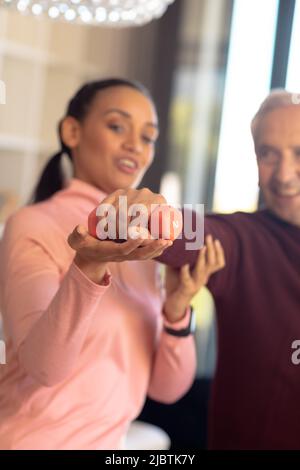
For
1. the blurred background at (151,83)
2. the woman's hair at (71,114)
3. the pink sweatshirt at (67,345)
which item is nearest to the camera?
the pink sweatshirt at (67,345)

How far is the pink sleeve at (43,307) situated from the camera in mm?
476

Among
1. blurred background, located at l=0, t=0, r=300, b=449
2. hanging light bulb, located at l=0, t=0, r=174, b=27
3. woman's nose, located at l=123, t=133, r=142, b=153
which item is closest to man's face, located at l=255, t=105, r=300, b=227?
woman's nose, located at l=123, t=133, r=142, b=153

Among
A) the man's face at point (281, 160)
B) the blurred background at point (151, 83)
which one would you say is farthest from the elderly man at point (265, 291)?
the blurred background at point (151, 83)

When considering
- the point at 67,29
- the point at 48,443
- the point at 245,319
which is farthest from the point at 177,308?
the point at 67,29

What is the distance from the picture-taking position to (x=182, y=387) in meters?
0.72

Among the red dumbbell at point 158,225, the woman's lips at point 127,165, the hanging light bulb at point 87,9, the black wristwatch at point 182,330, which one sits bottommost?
the black wristwatch at point 182,330

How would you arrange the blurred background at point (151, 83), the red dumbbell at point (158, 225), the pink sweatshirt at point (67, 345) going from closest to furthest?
the red dumbbell at point (158, 225) → the pink sweatshirt at point (67, 345) → the blurred background at point (151, 83)

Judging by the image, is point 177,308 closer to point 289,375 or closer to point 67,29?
point 289,375

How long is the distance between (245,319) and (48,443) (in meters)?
0.21

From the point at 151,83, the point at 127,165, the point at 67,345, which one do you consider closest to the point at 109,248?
the point at 67,345

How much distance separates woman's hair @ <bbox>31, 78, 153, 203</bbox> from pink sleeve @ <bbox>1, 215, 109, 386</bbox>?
0.14 meters

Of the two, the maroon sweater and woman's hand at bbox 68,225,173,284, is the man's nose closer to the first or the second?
the maroon sweater

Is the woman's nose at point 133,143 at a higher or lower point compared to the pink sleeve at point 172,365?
higher

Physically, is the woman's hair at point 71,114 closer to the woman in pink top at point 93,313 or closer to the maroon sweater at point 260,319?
the woman in pink top at point 93,313
